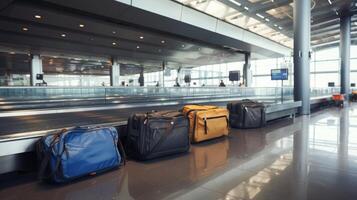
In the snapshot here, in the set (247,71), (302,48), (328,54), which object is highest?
(328,54)

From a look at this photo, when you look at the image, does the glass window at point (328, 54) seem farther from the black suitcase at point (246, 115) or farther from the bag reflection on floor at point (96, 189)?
the bag reflection on floor at point (96, 189)

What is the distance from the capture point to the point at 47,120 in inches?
194

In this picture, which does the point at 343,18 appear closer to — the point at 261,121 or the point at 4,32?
the point at 261,121

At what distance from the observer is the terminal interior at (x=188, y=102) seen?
7.53ft

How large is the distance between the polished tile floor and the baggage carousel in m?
0.29

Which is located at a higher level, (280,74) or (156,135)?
(280,74)

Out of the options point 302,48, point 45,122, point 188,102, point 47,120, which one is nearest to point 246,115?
point 302,48

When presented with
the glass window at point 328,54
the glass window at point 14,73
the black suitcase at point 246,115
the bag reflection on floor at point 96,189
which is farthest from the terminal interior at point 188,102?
the glass window at point 328,54

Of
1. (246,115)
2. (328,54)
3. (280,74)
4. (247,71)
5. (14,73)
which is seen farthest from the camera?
A: (14,73)

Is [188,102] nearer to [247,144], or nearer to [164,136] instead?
[247,144]

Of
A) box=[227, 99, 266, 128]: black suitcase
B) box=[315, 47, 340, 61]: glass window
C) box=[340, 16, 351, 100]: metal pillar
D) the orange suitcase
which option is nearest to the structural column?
box=[227, 99, 266, 128]: black suitcase

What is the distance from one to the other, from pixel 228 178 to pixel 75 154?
5.49ft

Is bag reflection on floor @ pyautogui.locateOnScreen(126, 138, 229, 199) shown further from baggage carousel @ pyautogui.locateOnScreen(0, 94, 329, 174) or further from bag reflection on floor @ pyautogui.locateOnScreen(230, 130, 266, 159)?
baggage carousel @ pyautogui.locateOnScreen(0, 94, 329, 174)

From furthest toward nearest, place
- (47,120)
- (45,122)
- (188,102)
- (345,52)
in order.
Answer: (345,52) < (188,102) < (47,120) < (45,122)
